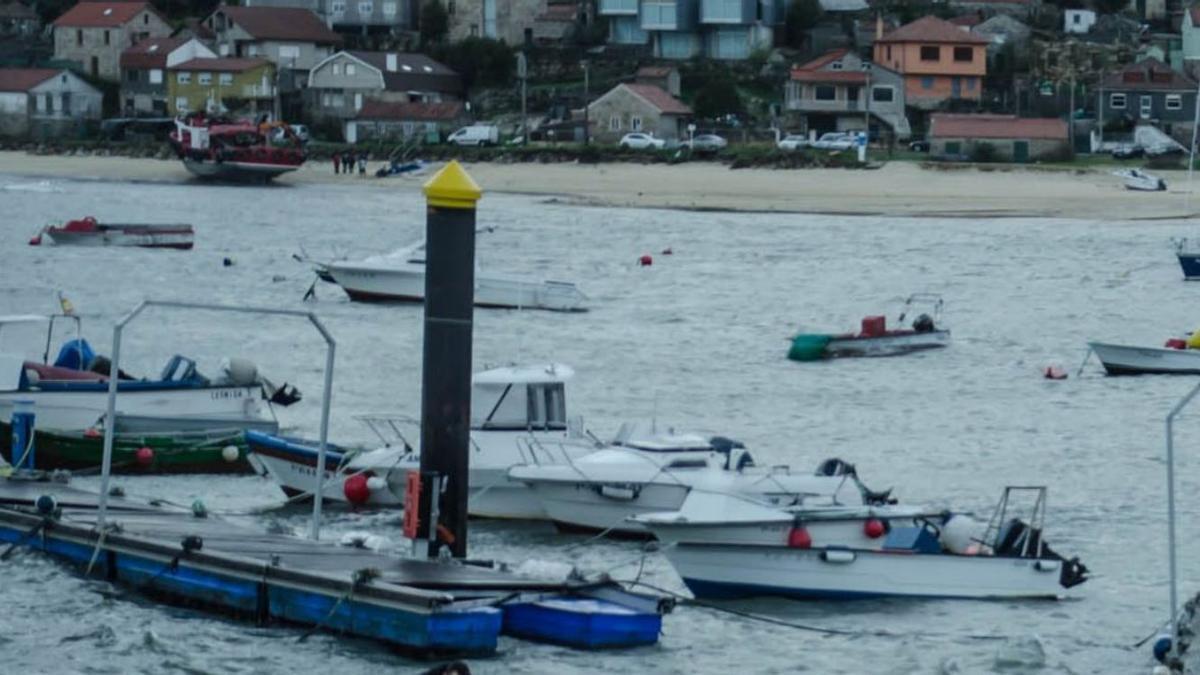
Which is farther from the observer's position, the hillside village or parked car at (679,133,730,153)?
Answer: the hillside village

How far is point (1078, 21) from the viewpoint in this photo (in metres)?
106

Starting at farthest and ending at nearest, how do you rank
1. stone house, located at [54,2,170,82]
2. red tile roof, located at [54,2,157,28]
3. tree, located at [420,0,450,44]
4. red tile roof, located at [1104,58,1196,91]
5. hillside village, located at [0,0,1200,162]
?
red tile roof, located at [54,2,157,28], stone house, located at [54,2,170,82], tree, located at [420,0,450,44], hillside village, located at [0,0,1200,162], red tile roof, located at [1104,58,1196,91]

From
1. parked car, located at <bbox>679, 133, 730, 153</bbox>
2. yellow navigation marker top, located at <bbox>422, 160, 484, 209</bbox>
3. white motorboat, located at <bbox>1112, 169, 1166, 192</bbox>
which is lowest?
white motorboat, located at <bbox>1112, 169, 1166, 192</bbox>

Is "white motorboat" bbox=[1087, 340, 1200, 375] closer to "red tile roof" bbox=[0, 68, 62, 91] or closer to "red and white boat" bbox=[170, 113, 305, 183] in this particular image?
"red and white boat" bbox=[170, 113, 305, 183]

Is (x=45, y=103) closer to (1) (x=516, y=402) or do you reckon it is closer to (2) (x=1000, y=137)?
(2) (x=1000, y=137)

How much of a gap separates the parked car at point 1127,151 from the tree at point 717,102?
47.1 ft

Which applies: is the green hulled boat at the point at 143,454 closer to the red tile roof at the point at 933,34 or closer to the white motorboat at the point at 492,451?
the white motorboat at the point at 492,451

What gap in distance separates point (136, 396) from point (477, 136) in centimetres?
6504

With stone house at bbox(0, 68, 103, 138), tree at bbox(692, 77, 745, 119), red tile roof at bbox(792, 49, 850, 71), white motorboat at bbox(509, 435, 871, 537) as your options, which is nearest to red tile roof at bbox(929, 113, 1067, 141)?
red tile roof at bbox(792, 49, 850, 71)

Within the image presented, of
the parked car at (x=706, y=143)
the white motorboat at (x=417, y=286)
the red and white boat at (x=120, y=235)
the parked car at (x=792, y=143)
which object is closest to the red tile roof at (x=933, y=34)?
the parked car at (x=792, y=143)

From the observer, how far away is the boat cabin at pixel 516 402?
28.1 m

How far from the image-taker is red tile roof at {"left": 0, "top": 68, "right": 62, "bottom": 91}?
110 m

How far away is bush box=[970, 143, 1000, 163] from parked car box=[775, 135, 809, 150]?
617 cm

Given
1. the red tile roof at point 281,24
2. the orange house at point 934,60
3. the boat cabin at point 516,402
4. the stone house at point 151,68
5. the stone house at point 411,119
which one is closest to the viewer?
the boat cabin at point 516,402
